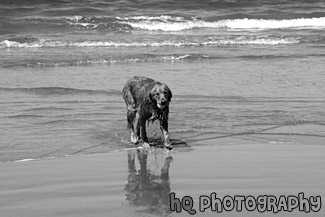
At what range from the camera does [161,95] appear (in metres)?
8.40

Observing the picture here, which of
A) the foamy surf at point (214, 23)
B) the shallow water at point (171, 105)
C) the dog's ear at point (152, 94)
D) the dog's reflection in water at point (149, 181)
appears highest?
the dog's ear at point (152, 94)

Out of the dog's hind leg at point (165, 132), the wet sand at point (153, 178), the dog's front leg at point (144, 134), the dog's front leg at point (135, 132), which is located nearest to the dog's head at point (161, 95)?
the dog's hind leg at point (165, 132)

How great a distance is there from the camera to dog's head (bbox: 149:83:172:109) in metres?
8.39

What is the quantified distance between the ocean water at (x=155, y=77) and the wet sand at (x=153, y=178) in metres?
0.53

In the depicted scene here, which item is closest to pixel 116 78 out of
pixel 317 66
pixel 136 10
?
pixel 317 66

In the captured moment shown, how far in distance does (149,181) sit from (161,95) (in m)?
1.69

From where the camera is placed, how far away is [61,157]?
8.13 metres

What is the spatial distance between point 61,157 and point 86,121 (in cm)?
225

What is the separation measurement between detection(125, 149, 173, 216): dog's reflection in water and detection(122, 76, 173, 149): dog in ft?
1.22

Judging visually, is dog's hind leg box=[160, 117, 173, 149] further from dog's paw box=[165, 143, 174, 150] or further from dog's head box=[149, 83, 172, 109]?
dog's head box=[149, 83, 172, 109]

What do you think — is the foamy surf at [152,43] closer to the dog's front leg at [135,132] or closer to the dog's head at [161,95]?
the dog's front leg at [135,132]

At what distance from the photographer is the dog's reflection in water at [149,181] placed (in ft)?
19.7

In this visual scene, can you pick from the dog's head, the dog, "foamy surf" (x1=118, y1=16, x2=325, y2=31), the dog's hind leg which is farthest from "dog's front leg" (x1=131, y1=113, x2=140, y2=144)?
"foamy surf" (x1=118, y1=16, x2=325, y2=31)

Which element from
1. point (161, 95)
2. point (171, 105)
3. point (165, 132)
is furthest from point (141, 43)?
point (161, 95)
